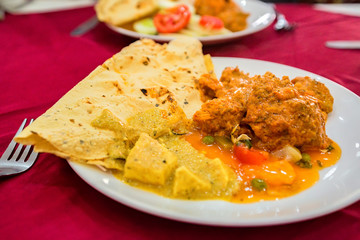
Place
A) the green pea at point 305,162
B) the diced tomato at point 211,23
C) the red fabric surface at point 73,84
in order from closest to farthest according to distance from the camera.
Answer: the red fabric surface at point 73,84 < the green pea at point 305,162 < the diced tomato at point 211,23

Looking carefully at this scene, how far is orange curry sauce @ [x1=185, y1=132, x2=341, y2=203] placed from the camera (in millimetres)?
2131

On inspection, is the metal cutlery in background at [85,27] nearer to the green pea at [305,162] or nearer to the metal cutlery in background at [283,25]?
the metal cutlery in background at [283,25]

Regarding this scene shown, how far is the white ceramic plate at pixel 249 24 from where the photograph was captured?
4.35m

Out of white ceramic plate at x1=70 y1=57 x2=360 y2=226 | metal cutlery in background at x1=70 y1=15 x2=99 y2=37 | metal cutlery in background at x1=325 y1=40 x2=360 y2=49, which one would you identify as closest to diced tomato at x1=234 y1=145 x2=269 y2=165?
white ceramic plate at x1=70 y1=57 x2=360 y2=226

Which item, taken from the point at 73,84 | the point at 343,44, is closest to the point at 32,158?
the point at 73,84

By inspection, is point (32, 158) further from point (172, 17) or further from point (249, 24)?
point (249, 24)

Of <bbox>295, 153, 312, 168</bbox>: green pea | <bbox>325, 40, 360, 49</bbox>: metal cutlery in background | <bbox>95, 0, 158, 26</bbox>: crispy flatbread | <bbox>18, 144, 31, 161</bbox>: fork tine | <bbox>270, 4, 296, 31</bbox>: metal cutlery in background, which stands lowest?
<bbox>325, 40, 360, 49</bbox>: metal cutlery in background

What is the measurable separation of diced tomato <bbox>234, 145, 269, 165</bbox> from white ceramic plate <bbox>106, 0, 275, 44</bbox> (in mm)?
2174

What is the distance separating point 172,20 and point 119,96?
95.1 inches

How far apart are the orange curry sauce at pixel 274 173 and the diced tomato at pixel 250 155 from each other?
0.03 m

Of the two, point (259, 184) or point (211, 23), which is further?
point (211, 23)

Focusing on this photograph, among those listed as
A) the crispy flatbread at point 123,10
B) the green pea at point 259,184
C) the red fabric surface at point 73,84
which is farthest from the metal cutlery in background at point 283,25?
the green pea at point 259,184

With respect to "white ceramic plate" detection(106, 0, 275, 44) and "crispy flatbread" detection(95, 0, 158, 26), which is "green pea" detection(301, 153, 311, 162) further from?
"crispy flatbread" detection(95, 0, 158, 26)

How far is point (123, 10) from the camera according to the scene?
5199 millimetres
